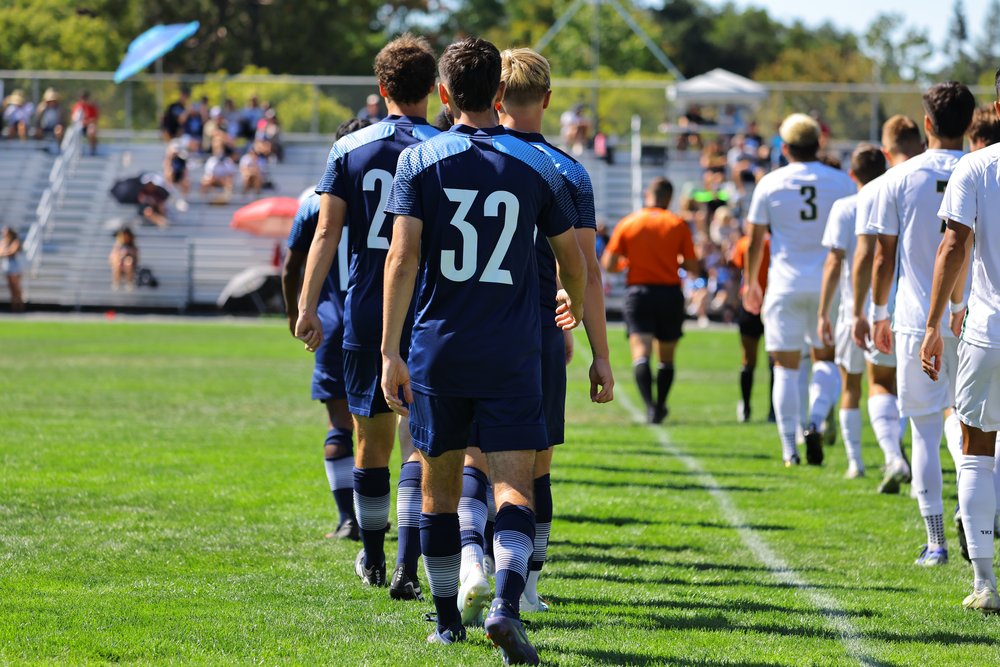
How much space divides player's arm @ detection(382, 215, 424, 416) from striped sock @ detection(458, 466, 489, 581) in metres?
0.73

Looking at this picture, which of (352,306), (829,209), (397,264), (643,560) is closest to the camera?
(397,264)

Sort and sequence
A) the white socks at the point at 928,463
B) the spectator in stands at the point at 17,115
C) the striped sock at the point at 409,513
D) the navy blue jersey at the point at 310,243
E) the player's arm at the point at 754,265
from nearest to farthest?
the striped sock at the point at 409,513 < the navy blue jersey at the point at 310,243 < the white socks at the point at 928,463 < the player's arm at the point at 754,265 < the spectator in stands at the point at 17,115

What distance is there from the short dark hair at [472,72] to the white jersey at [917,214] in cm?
293

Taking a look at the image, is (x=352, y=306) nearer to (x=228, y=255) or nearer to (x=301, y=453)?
(x=301, y=453)

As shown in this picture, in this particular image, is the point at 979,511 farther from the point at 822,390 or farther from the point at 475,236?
the point at 822,390

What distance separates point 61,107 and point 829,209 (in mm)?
29588

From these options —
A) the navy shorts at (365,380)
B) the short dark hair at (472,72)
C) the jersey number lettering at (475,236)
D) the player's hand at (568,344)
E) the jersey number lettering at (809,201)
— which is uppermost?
the short dark hair at (472,72)

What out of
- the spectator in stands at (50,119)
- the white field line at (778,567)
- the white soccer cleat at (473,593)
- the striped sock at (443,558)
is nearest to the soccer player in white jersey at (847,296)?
the white field line at (778,567)

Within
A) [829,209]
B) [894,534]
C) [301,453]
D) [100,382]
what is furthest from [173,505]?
[100,382]

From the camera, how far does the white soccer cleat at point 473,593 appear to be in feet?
17.0

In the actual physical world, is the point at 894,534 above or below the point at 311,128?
below

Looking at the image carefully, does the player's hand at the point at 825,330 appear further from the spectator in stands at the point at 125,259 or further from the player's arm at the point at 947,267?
the spectator in stands at the point at 125,259

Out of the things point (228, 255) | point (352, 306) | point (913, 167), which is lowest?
point (228, 255)

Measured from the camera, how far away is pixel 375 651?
5.11m
